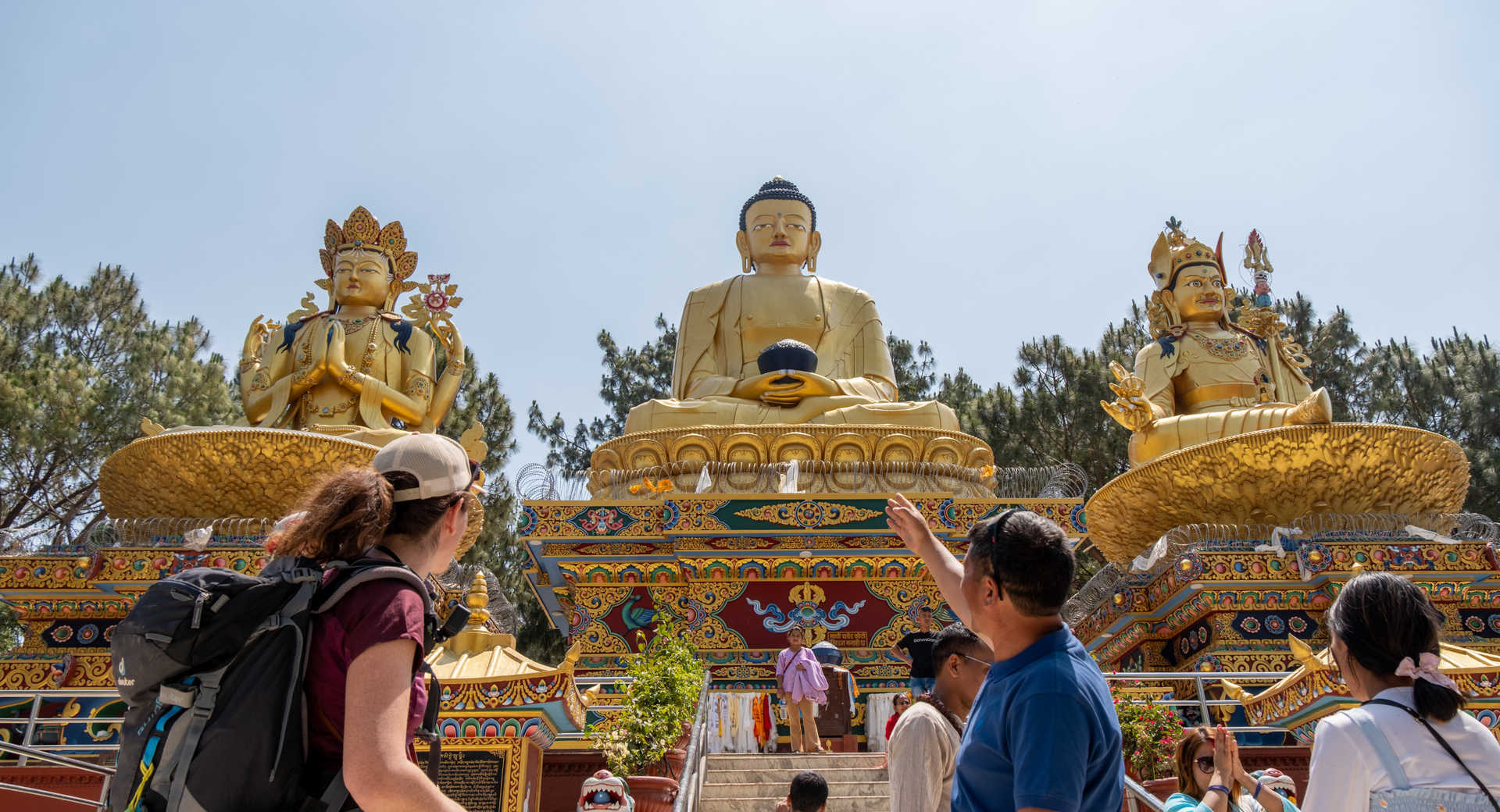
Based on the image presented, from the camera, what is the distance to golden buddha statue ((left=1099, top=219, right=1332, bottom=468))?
11883 millimetres

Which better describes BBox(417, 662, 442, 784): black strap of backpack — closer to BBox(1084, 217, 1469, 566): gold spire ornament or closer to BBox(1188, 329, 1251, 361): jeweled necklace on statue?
BBox(1084, 217, 1469, 566): gold spire ornament

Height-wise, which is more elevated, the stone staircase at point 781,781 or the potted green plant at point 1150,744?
the potted green plant at point 1150,744

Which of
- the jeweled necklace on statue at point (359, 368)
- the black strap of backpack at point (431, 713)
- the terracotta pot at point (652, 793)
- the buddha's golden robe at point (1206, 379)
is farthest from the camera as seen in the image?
the jeweled necklace on statue at point (359, 368)

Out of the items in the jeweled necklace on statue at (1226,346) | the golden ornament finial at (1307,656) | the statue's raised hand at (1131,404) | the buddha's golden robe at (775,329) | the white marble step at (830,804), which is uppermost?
the buddha's golden robe at (775,329)

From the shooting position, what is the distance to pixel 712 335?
14.4m

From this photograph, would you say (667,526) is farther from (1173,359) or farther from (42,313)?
(42,313)

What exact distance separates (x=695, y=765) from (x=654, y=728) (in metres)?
0.88

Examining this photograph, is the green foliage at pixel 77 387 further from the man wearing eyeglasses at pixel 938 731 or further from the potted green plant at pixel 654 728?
the man wearing eyeglasses at pixel 938 731

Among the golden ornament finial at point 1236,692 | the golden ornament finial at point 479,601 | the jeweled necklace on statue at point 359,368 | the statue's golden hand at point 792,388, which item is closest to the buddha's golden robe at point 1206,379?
the statue's golden hand at point 792,388

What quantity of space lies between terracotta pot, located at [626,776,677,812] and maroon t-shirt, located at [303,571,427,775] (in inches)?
165

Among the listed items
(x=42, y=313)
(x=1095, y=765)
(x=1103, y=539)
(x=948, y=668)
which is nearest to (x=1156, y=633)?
(x=1103, y=539)

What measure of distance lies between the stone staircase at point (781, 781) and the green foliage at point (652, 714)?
342mm

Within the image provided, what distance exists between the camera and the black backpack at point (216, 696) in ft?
5.73

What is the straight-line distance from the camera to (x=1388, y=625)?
237 centimetres
